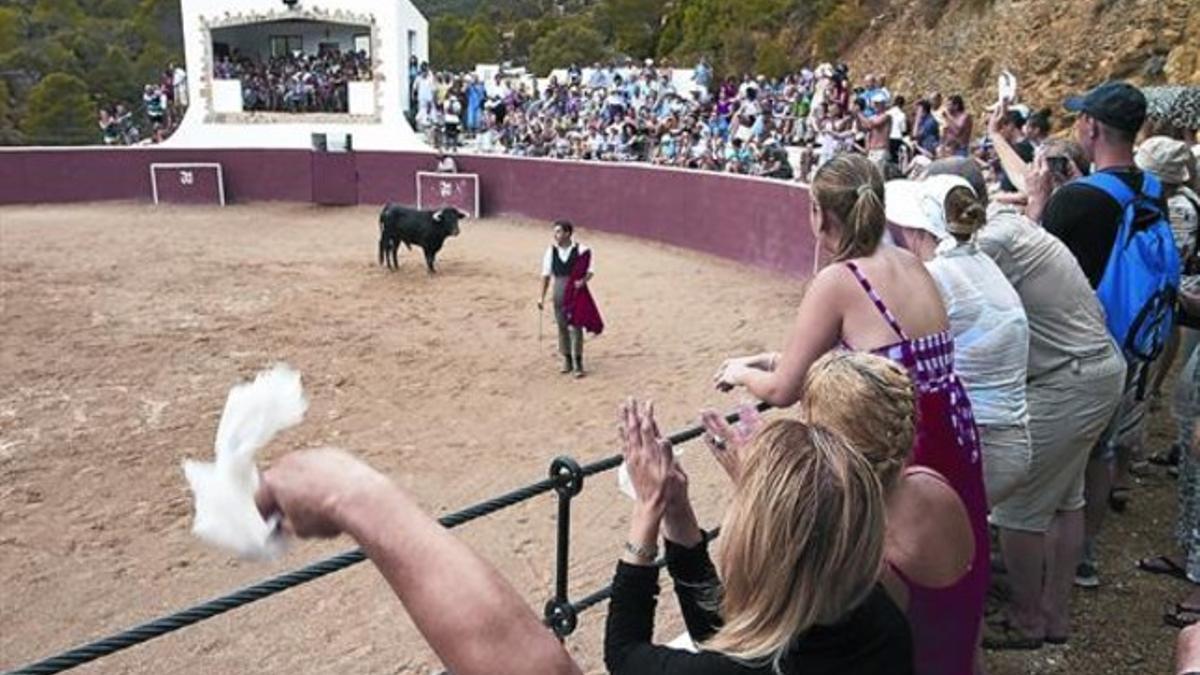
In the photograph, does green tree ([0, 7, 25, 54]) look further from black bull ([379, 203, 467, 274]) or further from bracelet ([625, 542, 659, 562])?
bracelet ([625, 542, 659, 562])

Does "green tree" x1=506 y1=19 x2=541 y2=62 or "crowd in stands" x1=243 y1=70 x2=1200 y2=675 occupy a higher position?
"green tree" x1=506 y1=19 x2=541 y2=62

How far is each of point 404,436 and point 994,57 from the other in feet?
54.0

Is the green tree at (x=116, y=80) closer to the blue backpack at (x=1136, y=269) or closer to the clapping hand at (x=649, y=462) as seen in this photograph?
the blue backpack at (x=1136, y=269)

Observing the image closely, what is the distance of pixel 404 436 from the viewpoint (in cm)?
729

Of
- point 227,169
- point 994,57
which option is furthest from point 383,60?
point 994,57

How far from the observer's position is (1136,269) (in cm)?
339

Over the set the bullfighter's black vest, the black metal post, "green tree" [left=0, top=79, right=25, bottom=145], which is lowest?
"green tree" [left=0, top=79, right=25, bottom=145]

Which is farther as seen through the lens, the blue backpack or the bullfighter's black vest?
the bullfighter's black vest

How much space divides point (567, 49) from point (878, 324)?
45.5 metres

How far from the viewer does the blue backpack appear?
339cm

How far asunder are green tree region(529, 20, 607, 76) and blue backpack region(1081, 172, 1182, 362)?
4218cm

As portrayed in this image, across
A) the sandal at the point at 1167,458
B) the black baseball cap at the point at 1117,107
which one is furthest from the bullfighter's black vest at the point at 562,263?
the black baseball cap at the point at 1117,107

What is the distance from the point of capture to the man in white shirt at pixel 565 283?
8688 millimetres

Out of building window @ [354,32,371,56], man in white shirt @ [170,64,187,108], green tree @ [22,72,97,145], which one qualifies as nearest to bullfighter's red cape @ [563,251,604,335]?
building window @ [354,32,371,56]
